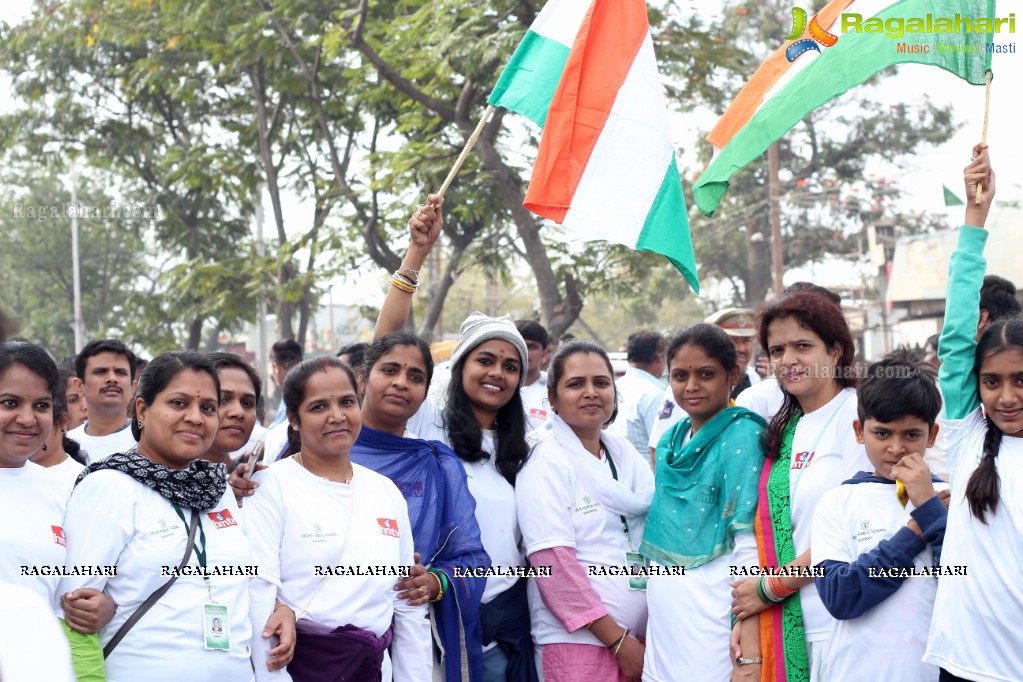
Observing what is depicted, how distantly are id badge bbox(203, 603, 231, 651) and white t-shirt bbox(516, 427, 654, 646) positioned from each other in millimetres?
1249

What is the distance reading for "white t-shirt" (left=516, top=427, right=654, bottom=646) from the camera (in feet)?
12.6

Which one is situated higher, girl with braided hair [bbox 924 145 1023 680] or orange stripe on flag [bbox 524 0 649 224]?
orange stripe on flag [bbox 524 0 649 224]

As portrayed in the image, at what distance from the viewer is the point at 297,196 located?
14625mm

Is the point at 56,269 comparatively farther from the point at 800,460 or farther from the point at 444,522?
the point at 800,460

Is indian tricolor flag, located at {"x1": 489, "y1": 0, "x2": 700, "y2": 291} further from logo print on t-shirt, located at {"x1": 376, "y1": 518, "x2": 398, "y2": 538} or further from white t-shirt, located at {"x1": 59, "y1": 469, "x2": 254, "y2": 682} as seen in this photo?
white t-shirt, located at {"x1": 59, "y1": 469, "x2": 254, "y2": 682}

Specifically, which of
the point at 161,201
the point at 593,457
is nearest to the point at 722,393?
the point at 593,457

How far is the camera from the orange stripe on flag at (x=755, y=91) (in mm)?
4363

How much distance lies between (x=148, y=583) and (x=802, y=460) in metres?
2.12

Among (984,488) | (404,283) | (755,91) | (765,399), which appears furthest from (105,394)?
(984,488)

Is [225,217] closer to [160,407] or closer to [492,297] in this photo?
[160,407]

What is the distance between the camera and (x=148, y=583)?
292 centimetres

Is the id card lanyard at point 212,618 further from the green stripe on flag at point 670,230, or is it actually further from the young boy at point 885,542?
the green stripe on flag at point 670,230

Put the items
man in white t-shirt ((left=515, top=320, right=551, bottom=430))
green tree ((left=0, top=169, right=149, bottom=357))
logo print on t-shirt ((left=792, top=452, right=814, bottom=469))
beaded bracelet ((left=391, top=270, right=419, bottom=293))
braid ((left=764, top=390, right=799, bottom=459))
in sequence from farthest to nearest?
1. green tree ((left=0, top=169, right=149, bottom=357))
2. man in white t-shirt ((left=515, top=320, right=551, bottom=430))
3. beaded bracelet ((left=391, top=270, right=419, bottom=293))
4. braid ((left=764, top=390, right=799, bottom=459))
5. logo print on t-shirt ((left=792, top=452, right=814, bottom=469))

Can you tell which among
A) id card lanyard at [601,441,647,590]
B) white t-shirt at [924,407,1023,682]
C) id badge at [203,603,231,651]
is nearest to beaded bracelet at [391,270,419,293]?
id card lanyard at [601,441,647,590]
